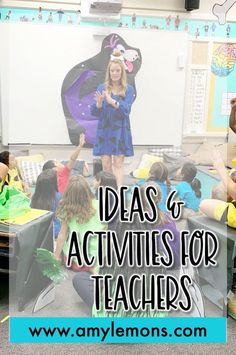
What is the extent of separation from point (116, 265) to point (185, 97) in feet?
2.23

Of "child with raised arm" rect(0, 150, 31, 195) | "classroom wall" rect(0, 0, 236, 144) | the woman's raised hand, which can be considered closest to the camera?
the woman's raised hand

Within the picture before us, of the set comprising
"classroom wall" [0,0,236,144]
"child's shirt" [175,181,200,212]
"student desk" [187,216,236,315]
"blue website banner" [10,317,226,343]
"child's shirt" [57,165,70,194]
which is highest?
"classroom wall" [0,0,236,144]

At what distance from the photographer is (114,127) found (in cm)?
130

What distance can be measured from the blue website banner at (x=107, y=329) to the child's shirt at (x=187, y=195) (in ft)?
1.33

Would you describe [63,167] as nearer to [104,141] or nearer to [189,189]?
[104,141]

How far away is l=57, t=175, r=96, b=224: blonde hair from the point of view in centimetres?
128

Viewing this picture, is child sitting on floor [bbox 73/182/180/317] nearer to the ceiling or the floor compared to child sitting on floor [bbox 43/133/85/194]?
nearer to the floor

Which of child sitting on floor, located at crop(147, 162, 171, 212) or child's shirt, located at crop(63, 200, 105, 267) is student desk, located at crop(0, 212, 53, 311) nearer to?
child's shirt, located at crop(63, 200, 105, 267)

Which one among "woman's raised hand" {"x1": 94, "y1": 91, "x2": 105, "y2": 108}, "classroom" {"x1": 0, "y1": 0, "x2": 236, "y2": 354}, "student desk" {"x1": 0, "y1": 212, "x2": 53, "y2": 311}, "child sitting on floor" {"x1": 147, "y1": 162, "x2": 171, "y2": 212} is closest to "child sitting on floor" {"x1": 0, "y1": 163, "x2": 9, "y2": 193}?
"classroom" {"x1": 0, "y1": 0, "x2": 236, "y2": 354}

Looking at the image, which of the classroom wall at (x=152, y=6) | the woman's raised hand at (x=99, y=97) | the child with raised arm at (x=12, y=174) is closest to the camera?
the woman's raised hand at (x=99, y=97)

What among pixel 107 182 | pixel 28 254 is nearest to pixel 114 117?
pixel 107 182

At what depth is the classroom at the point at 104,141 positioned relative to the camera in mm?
1285

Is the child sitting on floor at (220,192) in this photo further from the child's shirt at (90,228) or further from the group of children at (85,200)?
the child's shirt at (90,228)

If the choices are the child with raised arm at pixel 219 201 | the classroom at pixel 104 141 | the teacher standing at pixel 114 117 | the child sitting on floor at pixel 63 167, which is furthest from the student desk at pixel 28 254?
the child with raised arm at pixel 219 201
